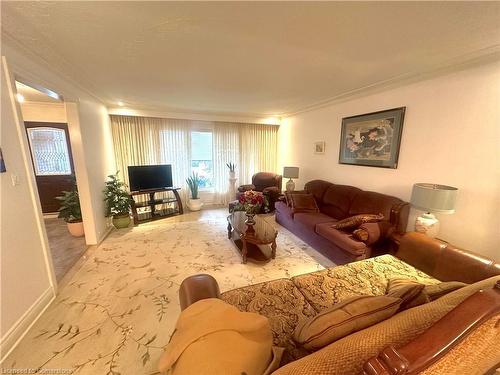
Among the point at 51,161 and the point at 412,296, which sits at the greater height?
the point at 51,161


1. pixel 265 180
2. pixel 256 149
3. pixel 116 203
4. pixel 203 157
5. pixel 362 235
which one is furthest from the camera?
pixel 256 149

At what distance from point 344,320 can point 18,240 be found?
2600 millimetres

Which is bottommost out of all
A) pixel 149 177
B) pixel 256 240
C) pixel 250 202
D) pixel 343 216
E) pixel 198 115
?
pixel 256 240

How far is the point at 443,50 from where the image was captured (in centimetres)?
191

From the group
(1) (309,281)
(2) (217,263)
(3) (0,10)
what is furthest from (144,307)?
(3) (0,10)

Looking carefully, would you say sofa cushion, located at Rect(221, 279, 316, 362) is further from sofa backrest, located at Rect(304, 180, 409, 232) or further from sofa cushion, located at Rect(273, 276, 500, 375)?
sofa backrest, located at Rect(304, 180, 409, 232)

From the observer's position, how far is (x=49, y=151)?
14.3 ft

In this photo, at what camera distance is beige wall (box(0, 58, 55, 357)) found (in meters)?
1.57

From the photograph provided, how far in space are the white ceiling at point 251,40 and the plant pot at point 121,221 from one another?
235 cm

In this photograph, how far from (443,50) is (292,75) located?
59.0 inches

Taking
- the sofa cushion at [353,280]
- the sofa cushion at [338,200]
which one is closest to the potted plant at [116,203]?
the sofa cushion at [353,280]

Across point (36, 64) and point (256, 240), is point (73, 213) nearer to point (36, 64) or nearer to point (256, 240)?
point (36, 64)

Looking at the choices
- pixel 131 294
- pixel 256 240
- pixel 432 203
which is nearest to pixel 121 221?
pixel 131 294

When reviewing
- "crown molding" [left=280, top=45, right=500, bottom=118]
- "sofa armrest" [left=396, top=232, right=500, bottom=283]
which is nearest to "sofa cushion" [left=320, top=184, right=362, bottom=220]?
"sofa armrest" [left=396, top=232, right=500, bottom=283]
